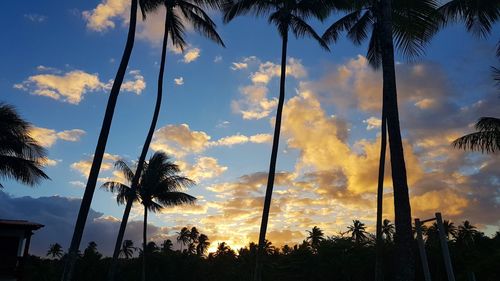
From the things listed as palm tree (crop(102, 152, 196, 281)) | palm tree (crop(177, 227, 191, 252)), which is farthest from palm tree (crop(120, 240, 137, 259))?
palm tree (crop(102, 152, 196, 281))

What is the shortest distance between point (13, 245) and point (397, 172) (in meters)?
19.8

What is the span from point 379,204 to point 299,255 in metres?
32.0

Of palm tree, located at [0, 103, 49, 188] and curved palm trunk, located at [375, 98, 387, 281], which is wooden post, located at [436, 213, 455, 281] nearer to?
curved palm trunk, located at [375, 98, 387, 281]

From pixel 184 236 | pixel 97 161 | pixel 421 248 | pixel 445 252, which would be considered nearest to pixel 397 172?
pixel 445 252

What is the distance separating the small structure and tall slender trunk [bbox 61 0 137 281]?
989 cm

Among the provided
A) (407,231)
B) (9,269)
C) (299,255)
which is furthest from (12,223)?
(299,255)

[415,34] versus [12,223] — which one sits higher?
[415,34]

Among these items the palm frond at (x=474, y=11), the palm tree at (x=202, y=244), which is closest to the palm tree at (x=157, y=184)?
the palm frond at (x=474, y=11)

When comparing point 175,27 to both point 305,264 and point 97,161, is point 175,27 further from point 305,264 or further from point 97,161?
point 305,264

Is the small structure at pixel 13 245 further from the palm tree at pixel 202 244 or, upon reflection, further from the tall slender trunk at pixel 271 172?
the palm tree at pixel 202 244

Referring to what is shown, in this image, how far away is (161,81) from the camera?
2131 cm

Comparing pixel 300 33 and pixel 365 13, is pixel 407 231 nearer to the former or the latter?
pixel 300 33

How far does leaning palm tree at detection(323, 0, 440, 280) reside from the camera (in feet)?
29.1

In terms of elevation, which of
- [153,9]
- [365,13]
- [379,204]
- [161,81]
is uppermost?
[365,13]
